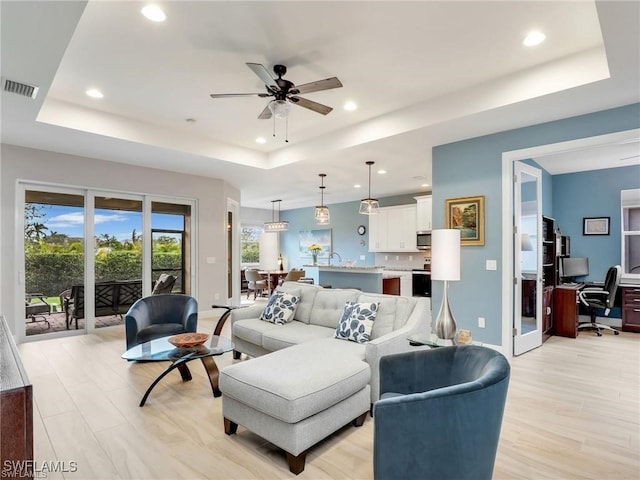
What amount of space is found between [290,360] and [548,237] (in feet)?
15.6

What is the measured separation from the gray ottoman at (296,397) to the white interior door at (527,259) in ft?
8.66

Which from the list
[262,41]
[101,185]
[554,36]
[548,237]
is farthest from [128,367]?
[548,237]

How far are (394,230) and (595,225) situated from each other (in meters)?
3.89

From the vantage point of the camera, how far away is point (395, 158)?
5.38 metres

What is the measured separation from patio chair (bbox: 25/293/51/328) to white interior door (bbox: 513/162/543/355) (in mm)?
6267

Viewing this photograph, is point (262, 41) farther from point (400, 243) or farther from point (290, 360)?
point (400, 243)

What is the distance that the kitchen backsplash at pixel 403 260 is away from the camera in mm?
8469

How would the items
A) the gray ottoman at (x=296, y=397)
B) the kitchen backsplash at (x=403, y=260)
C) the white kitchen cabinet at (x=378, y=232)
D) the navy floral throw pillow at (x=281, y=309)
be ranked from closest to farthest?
the gray ottoman at (x=296, y=397) < the navy floral throw pillow at (x=281, y=309) < the kitchen backsplash at (x=403, y=260) < the white kitchen cabinet at (x=378, y=232)

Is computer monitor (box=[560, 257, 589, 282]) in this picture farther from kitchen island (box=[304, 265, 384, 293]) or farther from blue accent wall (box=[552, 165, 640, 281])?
kitchen island (box=[304, 265, 384, 293])

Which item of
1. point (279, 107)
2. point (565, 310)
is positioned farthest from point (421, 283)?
point (279, 107)

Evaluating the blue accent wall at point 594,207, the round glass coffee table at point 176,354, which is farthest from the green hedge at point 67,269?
the blue accent wall at point 594,207

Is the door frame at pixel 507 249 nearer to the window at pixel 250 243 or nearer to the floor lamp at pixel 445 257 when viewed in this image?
the floor lamp at pixel 445 257

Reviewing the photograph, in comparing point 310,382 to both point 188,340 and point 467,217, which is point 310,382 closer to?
point 188,340

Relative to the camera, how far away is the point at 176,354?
2838 millimetres
